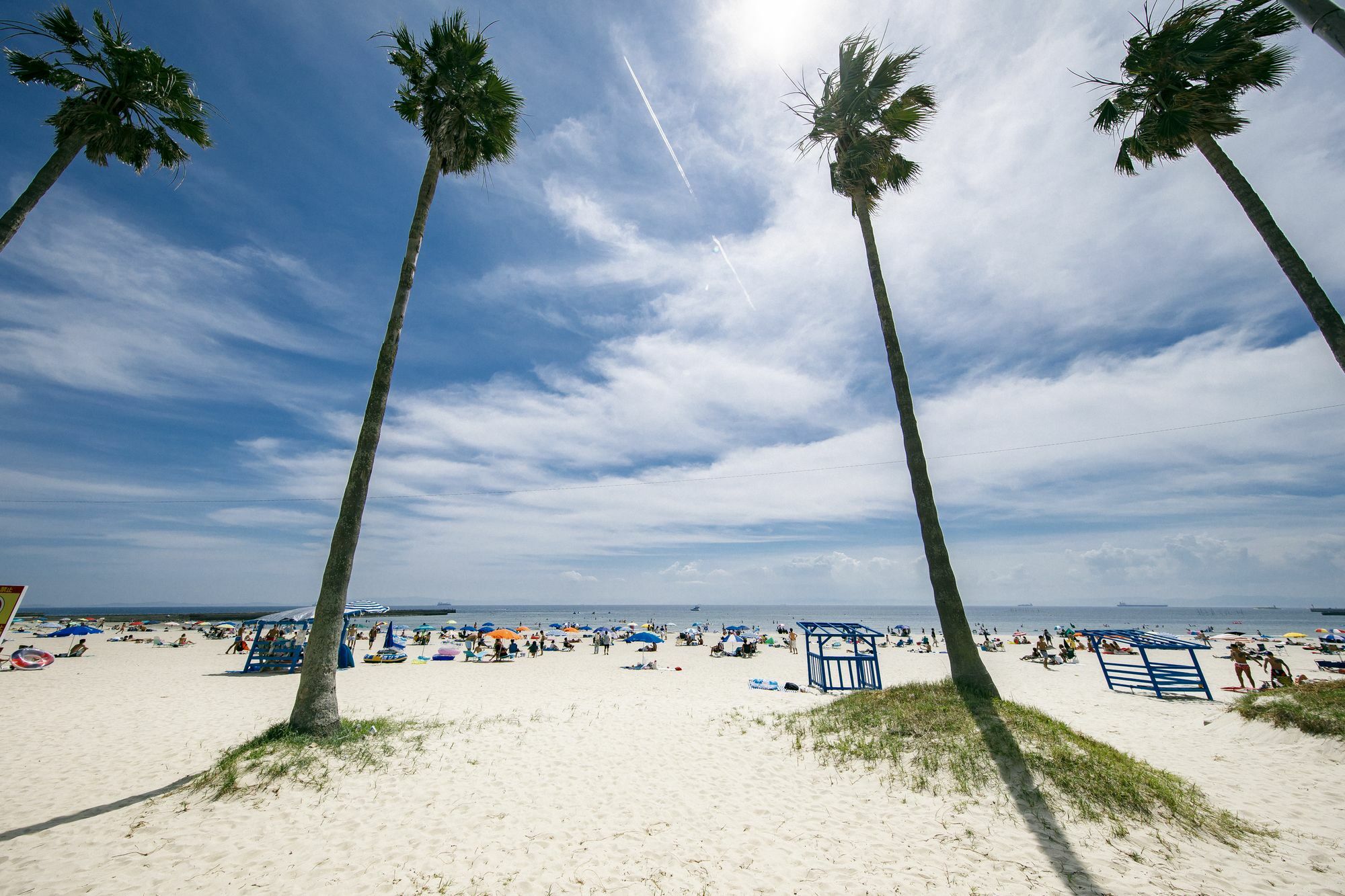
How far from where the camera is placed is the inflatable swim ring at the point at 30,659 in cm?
2108

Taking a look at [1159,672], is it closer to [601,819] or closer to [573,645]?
[601,819]

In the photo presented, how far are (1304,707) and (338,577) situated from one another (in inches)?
763

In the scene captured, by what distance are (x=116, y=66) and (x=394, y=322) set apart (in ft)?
27.0

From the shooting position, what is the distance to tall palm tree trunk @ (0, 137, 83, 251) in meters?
9.02

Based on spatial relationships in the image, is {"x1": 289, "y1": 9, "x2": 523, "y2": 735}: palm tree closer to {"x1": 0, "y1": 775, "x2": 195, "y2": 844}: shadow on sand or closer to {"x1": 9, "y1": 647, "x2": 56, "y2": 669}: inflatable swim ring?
{"x1": 0, "y1": 775, "x2": 195, "y2": 844}: shadow on sand

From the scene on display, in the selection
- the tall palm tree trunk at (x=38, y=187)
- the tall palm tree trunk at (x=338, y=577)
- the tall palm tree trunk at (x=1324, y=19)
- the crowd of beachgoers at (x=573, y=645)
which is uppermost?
the tall palm tree trunk at (x=38, y=187)

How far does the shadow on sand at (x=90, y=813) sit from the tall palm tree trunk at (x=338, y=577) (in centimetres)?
177

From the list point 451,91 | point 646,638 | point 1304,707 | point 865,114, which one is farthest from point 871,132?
point 646,638

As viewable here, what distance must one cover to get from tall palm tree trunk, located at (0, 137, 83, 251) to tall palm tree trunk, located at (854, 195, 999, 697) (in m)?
16.6

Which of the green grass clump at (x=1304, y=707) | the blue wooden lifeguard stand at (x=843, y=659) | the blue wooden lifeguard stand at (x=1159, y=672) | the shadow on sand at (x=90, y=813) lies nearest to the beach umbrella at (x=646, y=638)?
the blue wooden lifeguard stand at (x=843, y=659)

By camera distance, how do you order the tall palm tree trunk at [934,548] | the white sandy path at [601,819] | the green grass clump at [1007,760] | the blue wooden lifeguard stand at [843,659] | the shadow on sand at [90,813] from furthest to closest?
1. the blue wooden lifeguard stand at [843,659]
2. the tall palm tree trunk at [934,548]
3. the green grass clump at [1007,760]
4. the shadow on sand at [90,813]
5. the white sandy path at [601,819]

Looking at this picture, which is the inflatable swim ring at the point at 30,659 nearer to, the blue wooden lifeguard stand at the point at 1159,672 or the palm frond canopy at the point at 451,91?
the palm frond canopy at the point at 451,91

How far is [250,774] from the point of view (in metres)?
7.70

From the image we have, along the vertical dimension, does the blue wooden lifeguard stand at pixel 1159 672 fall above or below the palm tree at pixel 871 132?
below
